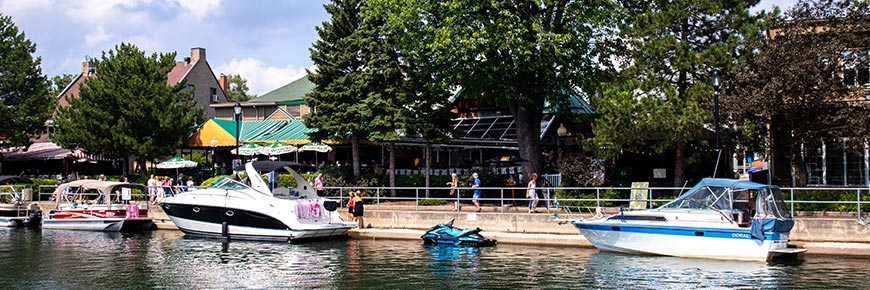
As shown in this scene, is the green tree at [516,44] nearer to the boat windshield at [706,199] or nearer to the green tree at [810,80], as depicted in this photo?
the green tree at [810,80]

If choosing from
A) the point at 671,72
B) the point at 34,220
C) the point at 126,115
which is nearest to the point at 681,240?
the point at 671,72

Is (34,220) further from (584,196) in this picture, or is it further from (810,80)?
(810,80)

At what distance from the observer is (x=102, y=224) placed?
34.2 metres

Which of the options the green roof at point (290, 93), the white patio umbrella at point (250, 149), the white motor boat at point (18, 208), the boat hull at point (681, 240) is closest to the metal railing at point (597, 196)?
the boat hull at point (681, 240)

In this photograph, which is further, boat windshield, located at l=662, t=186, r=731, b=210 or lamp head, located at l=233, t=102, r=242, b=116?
lamp head, located at l=233, t=102, r=242, b=116

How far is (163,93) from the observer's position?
49.2 m

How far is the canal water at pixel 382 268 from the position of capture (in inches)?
771

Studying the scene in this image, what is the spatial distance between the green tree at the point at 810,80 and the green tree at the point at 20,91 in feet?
138

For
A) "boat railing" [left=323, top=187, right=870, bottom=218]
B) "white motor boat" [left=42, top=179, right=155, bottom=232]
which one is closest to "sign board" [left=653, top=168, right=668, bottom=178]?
"boat railing" [left=323, top=187, right=870, bottom=218]

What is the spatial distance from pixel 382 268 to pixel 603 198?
10.1 meters

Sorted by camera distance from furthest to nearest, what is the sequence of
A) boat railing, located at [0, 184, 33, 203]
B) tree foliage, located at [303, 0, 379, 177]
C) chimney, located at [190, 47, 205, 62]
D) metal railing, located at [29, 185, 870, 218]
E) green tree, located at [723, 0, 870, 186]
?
chimney, located at [190, 47, 205, 62] < boat railing, located at [0, 184, 33, 203] < tree foliage, located at [303, 0, 379, 177] < green tree, located at [723, 0, 870, 186] < metal railing, located at [29, 185, 870, 218]

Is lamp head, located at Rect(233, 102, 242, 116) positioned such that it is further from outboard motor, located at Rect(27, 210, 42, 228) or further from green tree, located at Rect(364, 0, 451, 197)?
outboard motor, located at Rect(27, 210, 42, 228)

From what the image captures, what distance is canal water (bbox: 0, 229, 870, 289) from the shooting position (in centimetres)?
1959

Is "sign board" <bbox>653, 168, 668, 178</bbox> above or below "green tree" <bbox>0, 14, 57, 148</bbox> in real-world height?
below
